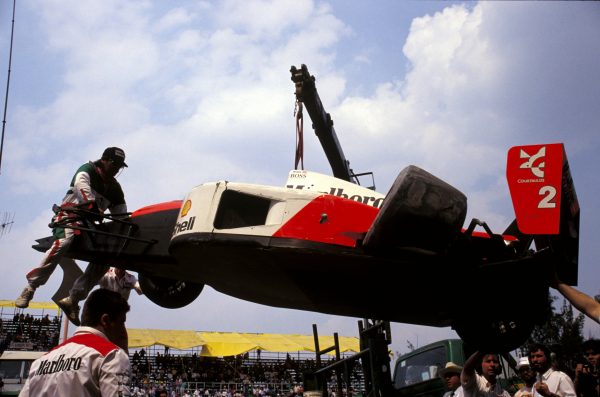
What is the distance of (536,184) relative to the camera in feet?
12.3

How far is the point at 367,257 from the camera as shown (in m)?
3.87

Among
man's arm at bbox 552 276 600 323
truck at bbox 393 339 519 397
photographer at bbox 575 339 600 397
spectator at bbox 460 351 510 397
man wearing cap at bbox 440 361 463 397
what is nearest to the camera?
man's arm at bbox 552 276 600 323

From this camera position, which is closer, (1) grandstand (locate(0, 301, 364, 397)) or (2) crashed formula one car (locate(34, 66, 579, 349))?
(2) crashed formula one car (locate(34, 66, 579, 349))

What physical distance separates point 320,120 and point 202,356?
60.5 feet

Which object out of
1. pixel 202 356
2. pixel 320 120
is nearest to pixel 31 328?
pixel 202 356

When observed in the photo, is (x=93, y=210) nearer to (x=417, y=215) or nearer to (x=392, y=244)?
(x=392, y=244)

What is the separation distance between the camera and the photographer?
4.38 metres

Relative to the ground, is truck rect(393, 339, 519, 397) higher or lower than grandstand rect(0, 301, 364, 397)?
lower

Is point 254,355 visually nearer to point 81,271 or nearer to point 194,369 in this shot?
point 194,369

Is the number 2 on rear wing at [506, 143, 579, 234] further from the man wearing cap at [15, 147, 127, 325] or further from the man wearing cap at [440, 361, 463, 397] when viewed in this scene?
the man wearing cap at [15, 147, 127, 325]

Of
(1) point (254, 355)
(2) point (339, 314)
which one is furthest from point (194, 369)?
(2) point (339, 314)

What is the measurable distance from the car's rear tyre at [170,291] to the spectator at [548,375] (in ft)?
10.4

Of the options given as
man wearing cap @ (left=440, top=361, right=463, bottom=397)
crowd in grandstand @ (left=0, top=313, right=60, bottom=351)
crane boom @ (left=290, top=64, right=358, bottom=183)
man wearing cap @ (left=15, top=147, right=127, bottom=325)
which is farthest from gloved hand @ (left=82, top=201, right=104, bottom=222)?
crowd in grandstand @ (left=0, top=313, right=60, bottom=351)

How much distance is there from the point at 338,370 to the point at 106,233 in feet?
10.8
